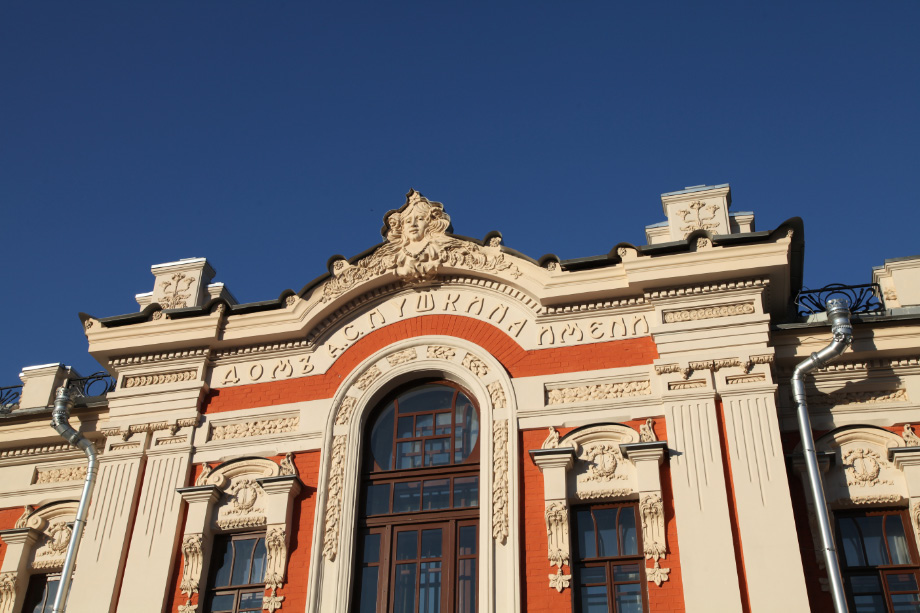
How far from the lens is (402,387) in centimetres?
1465

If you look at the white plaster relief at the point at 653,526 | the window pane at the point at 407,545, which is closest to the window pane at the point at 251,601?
the window pane at the point at 407,545

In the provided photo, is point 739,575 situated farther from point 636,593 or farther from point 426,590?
point 426,590

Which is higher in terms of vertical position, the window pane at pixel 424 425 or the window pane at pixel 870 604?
the window pane at pixel 424 425

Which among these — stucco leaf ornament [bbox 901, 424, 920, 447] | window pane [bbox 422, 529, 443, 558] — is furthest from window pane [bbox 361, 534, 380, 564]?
stucco leaf ornament [bbox 901, 424, 920, 447]

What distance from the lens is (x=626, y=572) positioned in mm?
12219

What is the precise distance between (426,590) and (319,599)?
1296mm

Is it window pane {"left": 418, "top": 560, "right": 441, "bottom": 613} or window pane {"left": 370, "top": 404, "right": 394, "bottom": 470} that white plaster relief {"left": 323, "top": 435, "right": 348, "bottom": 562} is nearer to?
window pane {"left": 370, "top": 404, "right": 394, "bottom": 470}

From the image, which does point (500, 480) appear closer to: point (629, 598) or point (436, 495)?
point (436, 495)

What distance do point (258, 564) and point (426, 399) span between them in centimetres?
310

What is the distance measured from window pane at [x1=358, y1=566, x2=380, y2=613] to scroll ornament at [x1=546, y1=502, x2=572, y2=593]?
2.24m

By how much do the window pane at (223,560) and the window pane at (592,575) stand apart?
15.0 feet

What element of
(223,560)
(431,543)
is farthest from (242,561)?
(431,543)

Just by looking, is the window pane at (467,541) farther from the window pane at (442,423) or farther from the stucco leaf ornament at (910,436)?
the stucco leaf ornament at (910,436)

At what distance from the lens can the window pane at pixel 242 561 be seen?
532 inches
